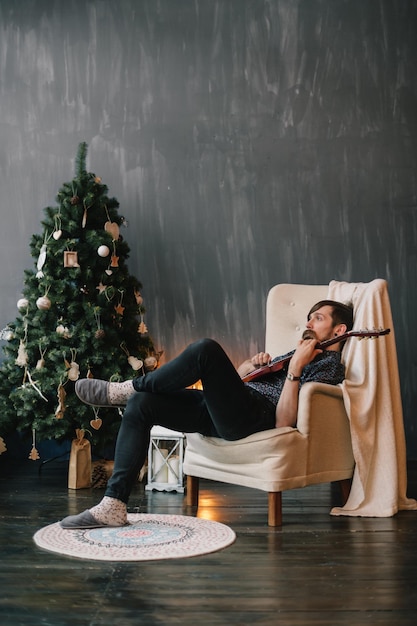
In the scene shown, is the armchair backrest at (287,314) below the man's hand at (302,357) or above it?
above

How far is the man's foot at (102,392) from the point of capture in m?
2.88

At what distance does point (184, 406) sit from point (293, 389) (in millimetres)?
456

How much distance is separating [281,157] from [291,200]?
290 mm

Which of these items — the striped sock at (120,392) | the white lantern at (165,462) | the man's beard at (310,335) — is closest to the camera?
the striped sock at (120,392)

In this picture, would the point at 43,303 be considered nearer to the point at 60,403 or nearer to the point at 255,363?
the point at 60,403

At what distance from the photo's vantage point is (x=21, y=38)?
16.1 feet

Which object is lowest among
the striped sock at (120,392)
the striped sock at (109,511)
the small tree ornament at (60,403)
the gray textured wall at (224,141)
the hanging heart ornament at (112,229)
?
the striped sock at (109,511)

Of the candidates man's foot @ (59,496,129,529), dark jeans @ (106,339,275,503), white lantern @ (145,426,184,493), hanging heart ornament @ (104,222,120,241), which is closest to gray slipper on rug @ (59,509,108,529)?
man's foot @ (59,496,129,529)

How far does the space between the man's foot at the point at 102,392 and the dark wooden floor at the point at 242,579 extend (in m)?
0.55

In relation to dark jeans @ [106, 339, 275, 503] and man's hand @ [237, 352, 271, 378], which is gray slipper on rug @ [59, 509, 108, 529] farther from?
man's hand @ [237, 352, 271, 378]

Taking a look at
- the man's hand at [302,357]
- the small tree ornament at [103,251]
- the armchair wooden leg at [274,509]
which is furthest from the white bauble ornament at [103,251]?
the armchair wooden leg at [274,509]

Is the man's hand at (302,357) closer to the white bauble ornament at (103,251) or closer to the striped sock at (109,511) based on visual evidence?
the striped sock at (109,511)

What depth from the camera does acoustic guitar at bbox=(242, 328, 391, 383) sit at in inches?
120

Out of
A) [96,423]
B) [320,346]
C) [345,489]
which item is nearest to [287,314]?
[320,346]
